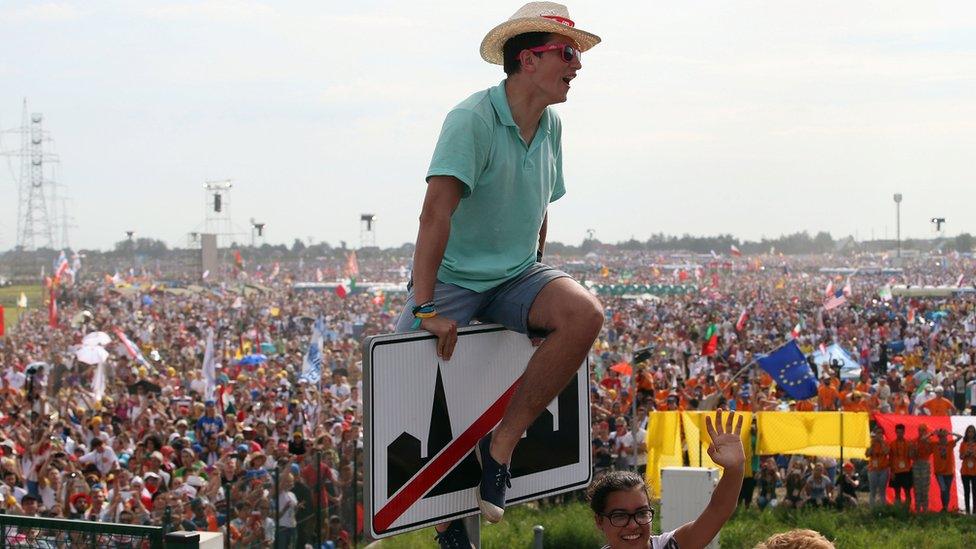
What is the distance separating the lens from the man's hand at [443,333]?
2668 mm

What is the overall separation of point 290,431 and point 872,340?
17989mm

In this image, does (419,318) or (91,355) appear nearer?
(419,318)

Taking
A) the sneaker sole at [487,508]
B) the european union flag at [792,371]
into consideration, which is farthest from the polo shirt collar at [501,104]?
the european union flag at [792,371]

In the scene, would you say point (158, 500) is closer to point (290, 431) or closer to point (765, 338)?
point (290, 431)

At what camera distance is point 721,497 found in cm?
280

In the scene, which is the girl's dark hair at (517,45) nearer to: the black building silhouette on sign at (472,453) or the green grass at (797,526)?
the black building silhouette on sign at (472,453)

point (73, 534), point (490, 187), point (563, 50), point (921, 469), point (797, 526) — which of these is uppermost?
point (563, 50)

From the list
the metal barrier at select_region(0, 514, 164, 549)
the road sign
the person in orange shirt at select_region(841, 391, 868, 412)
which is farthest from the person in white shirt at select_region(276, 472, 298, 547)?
the person in orange shirt at select_region(841, 391, 868, 412)

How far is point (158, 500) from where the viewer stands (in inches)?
395

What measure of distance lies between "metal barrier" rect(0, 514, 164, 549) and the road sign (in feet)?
6.16

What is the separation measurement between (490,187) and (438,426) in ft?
1.95

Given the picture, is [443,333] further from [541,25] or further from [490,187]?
[541,25]

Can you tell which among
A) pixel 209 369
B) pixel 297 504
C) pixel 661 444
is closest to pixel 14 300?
pixel 209 369

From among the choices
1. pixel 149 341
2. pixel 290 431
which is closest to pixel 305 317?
pixel 149 341
